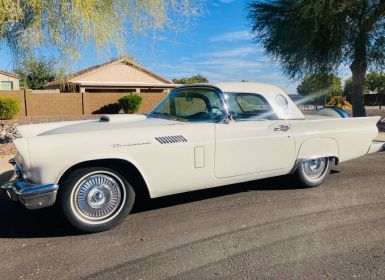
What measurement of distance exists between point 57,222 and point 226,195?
2.23 meters

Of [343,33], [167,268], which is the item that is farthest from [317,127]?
[343,33]

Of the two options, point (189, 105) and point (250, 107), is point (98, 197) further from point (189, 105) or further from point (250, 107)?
point (250, 107)

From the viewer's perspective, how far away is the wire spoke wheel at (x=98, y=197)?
12.9 feet

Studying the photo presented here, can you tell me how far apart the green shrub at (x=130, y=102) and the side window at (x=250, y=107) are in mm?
23531

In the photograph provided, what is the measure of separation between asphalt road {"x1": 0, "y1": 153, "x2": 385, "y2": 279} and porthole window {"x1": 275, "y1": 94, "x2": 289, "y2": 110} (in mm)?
1229

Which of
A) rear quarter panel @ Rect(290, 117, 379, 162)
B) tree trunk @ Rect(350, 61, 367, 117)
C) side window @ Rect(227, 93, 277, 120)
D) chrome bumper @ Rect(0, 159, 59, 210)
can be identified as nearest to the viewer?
chrome bumper @ Rect(0, 159, 59, 210)

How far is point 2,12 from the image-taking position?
20.6 ft

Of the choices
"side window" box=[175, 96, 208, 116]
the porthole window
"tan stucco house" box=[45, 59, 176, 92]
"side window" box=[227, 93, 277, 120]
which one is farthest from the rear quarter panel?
"tan stucco house" box=[45, 59, 176, 92]

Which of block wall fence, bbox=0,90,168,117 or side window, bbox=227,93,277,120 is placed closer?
side window, bbox=227,93,277,120

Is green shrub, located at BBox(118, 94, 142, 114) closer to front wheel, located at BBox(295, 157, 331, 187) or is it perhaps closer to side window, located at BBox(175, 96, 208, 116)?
side window, located at BBox(175, 96, 208, 116)

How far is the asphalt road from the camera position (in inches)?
126

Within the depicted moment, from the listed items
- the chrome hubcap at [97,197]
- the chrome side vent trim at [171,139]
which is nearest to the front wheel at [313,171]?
the chrome side vent trim at [171,139]

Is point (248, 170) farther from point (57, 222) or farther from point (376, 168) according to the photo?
point (376, 168)

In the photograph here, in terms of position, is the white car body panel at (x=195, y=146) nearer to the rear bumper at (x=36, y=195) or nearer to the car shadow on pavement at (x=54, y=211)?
the rear bumper at (x=36, y=195)
